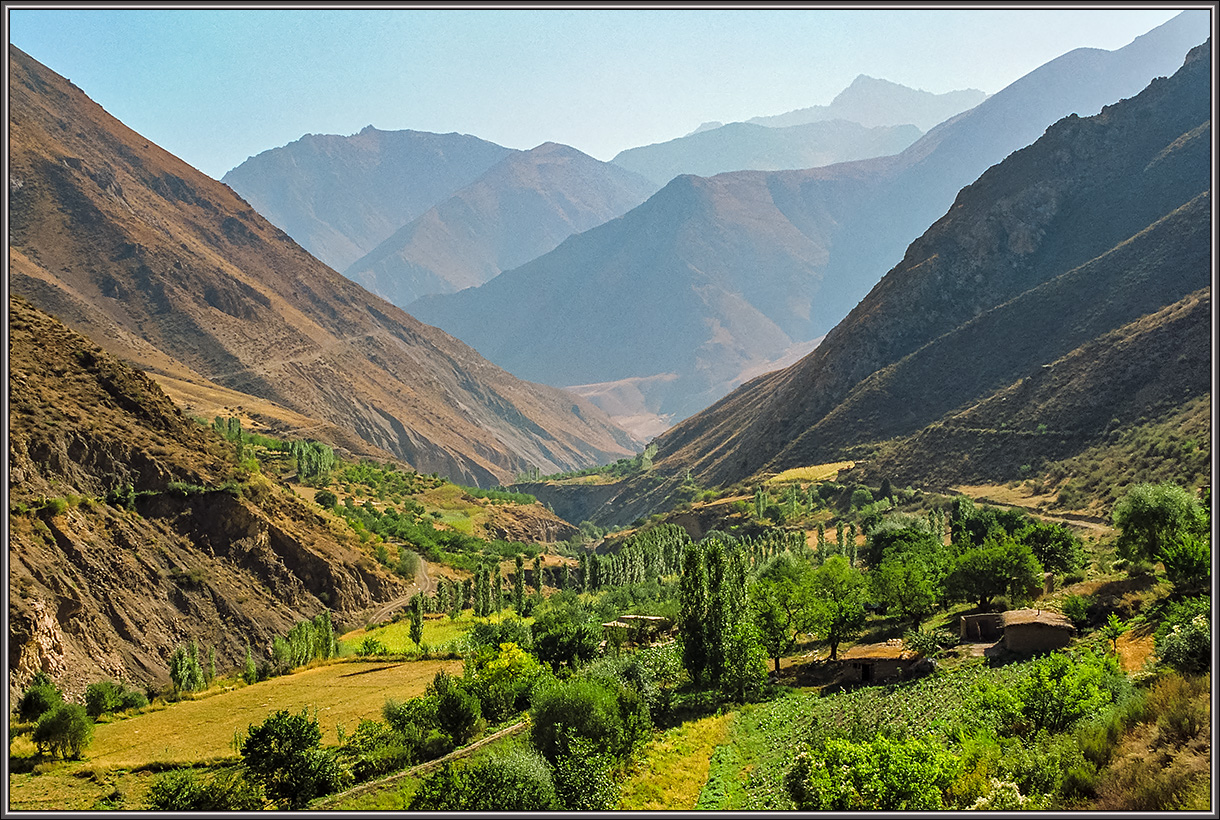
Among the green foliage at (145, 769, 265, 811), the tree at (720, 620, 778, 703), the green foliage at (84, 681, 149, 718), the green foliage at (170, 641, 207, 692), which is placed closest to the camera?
the green foliage at (145, 769, 265, 811)

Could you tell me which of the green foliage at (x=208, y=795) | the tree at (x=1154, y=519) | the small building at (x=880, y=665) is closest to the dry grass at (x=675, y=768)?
the small building at (x=880, y=665)

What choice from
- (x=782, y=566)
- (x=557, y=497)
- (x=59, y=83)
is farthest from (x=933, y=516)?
(x=59, y=83)

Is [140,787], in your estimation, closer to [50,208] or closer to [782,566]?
[782,566]

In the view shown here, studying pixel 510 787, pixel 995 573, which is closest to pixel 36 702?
pixel 510 787

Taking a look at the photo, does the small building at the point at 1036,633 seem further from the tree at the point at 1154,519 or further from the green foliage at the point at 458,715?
the green foliage at the point at 458,715

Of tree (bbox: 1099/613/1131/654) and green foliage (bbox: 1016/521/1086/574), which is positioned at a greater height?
green foliage (bbox: 1016/521/1086/574)

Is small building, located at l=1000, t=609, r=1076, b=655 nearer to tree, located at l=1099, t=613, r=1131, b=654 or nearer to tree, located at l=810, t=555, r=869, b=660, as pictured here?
tree, located at l=1099, t=613, r=1131, b=654

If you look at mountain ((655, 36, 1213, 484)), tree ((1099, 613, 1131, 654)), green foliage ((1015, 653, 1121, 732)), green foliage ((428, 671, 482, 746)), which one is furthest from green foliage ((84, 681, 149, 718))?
mountain ((655, 36, 1213, 484))
